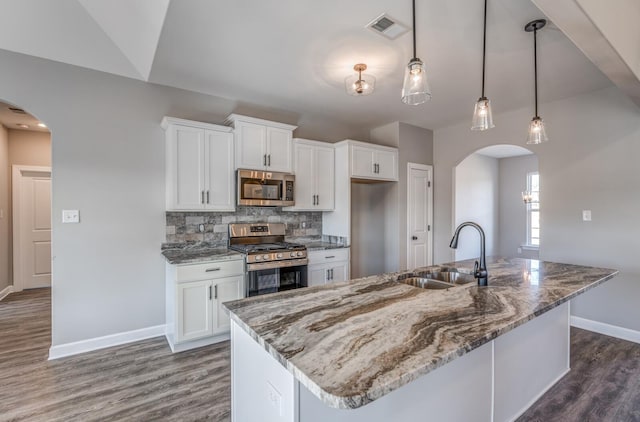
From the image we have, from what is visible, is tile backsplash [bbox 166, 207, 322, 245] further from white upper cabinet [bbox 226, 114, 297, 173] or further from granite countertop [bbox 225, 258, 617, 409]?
granite countertop [bbox 225, 258, 617, 409]

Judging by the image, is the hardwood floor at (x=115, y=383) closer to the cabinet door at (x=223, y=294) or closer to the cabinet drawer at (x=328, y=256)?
the cabinet door at (x=223, y=294)

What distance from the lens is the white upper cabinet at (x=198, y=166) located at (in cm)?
310

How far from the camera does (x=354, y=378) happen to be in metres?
0.84

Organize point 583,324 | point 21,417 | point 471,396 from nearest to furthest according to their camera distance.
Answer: point 471,396
point 21,417
point 583,324

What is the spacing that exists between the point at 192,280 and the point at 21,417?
1.34 meters

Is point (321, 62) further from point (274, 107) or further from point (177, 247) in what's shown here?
point (177, 247)

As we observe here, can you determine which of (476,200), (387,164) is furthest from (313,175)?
(476,200)

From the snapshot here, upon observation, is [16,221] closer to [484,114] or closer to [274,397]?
[274,397]

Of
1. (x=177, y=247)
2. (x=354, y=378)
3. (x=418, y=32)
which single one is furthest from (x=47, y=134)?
(x=354, y=378)

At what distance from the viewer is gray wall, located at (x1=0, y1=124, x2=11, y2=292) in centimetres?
474

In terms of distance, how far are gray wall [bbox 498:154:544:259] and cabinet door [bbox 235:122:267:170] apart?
6629mm

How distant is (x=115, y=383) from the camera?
93.7 inches

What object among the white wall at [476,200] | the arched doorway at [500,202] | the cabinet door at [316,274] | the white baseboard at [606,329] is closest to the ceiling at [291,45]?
the cabinet door at [316,274]

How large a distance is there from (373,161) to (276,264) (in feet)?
6.70
